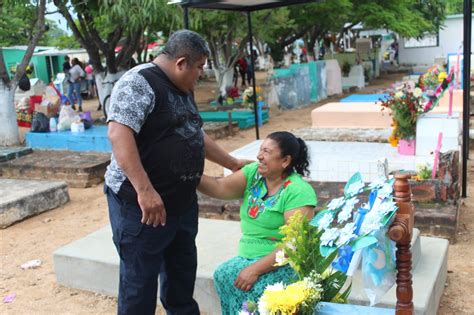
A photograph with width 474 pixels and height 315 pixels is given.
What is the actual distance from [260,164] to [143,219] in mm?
676

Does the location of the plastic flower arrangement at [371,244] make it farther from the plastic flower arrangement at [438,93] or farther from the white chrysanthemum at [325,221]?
the plastic flower arrangement at [438,93]

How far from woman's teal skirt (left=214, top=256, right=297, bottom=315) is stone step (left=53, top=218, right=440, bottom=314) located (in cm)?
56

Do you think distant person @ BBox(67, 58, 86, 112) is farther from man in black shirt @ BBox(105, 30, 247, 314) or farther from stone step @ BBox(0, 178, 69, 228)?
man in black shirt @ BBox(105, 30, 247, 314)

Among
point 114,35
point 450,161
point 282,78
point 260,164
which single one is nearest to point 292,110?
point 282,78

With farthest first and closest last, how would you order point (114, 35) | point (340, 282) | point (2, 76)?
point (114, 35), point (2, 76), point (340, 282)

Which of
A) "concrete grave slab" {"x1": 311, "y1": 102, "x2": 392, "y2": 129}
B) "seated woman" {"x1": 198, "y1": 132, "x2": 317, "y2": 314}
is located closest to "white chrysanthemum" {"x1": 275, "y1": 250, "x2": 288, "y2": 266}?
"seated woman" {"x1": 198, "y1": 132, "x2": 317, "y2": 314}

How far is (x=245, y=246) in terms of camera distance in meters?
2.86

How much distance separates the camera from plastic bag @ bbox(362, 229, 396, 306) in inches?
76.5

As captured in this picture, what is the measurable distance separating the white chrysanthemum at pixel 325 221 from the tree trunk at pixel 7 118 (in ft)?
30.7

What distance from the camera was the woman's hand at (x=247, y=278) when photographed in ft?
8.79

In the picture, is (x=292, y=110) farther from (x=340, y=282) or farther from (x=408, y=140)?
(x=340, y=282)

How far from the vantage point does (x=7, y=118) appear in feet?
33.8

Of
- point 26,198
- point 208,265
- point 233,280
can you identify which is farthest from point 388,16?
point 233,280

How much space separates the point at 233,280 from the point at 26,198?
4.12 meters
